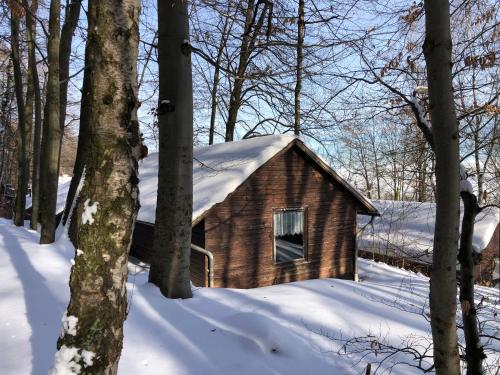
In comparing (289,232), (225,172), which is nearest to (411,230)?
(289,232)

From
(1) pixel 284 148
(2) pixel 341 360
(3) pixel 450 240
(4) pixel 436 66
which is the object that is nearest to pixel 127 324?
(2) pixel 341 360

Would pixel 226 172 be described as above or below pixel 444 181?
above

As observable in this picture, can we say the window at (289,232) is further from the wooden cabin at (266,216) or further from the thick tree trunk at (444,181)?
the thick tree trunk at (444,181)

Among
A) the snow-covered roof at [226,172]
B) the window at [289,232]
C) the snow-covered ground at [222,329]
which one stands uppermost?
the snow-covered roof at [226,172]

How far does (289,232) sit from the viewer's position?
11852 millimetres

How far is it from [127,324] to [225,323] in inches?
39.5

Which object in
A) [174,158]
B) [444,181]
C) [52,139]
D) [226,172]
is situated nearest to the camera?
[444,181]

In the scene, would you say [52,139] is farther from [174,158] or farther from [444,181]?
[444,181]

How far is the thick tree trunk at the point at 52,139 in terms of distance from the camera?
320 inches

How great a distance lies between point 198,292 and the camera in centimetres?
552

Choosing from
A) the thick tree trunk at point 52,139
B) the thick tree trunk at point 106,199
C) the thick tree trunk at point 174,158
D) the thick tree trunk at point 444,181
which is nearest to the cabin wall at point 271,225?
the thick tree trunk at point 52,139

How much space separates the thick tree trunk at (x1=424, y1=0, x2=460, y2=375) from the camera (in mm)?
2996

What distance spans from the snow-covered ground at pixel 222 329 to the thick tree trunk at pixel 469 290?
21.9 inches

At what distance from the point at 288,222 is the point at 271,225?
766mm
